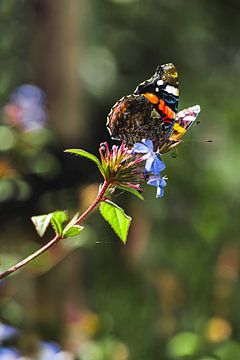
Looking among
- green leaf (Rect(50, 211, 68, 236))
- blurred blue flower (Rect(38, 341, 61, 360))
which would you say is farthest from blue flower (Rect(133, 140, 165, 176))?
blurred blue flower (Rect(38, 341, 61, 360))

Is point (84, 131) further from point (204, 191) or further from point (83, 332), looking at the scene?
point (83, 332)

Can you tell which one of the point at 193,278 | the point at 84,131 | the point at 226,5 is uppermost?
the point at 226,5

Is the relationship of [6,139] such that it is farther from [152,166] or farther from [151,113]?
[152,166]

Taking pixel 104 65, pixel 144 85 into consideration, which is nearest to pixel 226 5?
pixel 104 65

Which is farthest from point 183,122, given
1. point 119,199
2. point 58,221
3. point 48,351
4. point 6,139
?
point 119,199

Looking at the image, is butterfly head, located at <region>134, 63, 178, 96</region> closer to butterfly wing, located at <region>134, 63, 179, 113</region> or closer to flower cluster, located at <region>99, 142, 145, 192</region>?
butterfly wing, located at <region>134, 63, 179, 113</region>

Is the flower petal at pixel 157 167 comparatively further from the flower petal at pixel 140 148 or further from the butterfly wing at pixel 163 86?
the butterfly wing at pixel 163 86

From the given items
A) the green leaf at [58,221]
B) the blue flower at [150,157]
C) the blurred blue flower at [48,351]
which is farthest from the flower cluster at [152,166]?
the blurred blue flower at [48,351]
